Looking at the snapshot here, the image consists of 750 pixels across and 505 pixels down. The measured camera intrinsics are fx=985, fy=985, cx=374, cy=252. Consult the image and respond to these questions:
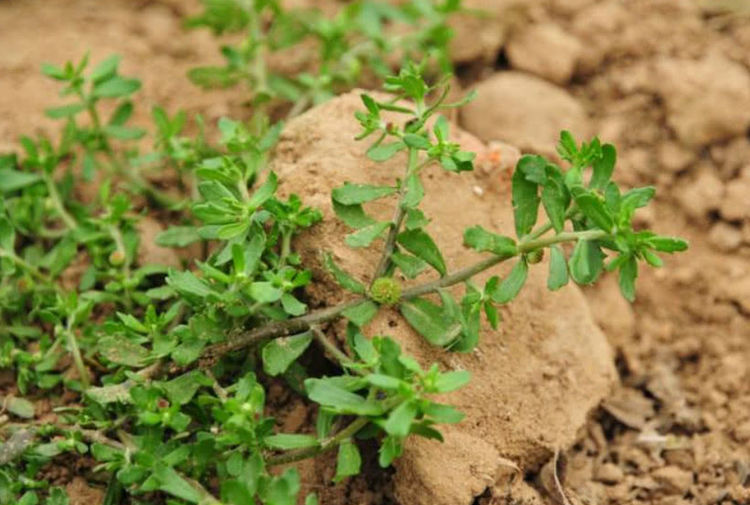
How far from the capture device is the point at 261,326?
9.69 feet

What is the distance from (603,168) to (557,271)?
336mm

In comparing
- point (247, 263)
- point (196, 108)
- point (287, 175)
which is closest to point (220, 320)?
point (247, 263)

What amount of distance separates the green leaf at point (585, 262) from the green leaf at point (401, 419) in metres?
0.59

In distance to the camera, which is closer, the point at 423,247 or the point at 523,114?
the point at 423,247

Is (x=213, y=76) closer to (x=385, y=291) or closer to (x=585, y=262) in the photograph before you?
(x=385, y=291)

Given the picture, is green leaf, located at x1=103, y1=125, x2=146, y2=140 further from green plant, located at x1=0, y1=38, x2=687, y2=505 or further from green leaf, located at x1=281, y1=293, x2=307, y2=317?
green leaf, located at x1=281, y1=293, x2=307, y2=317

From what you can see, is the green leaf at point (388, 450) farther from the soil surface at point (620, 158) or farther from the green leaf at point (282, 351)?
the green leaf at point (282, 351)

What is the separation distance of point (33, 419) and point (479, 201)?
5.30 feet

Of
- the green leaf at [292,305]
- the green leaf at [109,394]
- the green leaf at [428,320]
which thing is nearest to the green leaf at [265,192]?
the green leaf at [292,305]

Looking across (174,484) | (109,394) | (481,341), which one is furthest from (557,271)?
(109,394)

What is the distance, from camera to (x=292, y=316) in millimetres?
2965

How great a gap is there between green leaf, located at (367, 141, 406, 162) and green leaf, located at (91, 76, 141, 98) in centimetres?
111

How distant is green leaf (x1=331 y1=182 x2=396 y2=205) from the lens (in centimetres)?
294

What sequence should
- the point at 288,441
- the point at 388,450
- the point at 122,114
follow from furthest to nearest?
the point at 122,114 < the point at 288,441 < the point at 388,450
